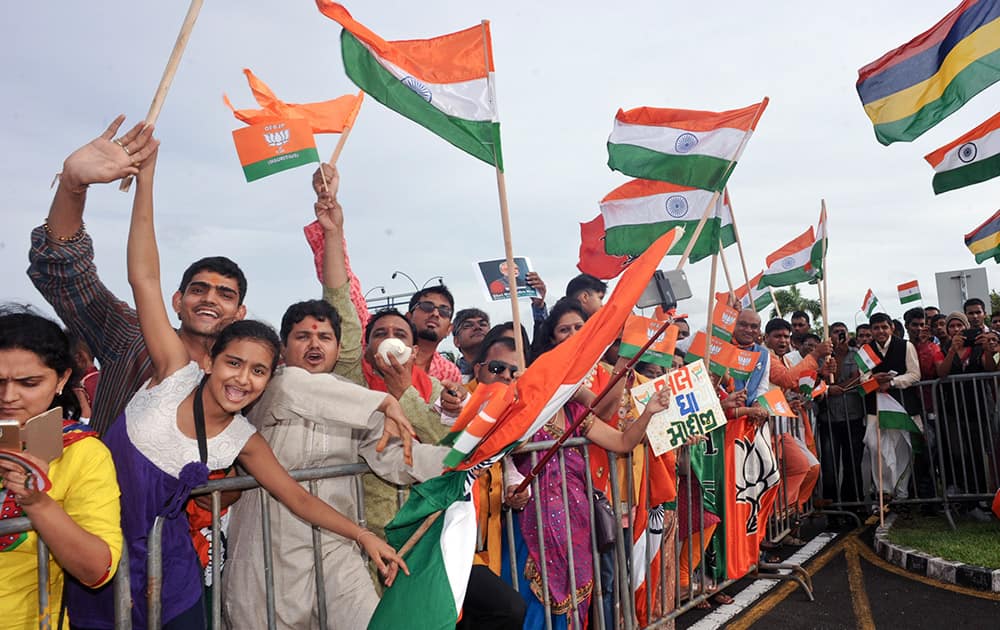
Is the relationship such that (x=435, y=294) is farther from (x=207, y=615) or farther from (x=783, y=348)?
(x=783, y=348)

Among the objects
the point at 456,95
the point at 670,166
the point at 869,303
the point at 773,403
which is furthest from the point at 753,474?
the point at 869,303

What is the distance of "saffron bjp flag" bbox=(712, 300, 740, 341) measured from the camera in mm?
5762

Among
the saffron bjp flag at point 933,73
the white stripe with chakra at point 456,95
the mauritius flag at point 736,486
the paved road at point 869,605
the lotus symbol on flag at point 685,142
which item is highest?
the saffron bjp flag at point 933,73

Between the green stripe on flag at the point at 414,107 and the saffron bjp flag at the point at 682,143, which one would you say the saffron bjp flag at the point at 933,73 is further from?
the green stripe on flag at the point at 414,107

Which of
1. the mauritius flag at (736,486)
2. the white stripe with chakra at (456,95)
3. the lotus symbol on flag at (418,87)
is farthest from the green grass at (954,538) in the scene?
the lotus symbol on flag at (418,87)

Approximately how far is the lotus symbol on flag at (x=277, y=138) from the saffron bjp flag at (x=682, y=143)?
135 inches

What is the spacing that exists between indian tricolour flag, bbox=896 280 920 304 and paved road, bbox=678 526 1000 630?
7782 mm

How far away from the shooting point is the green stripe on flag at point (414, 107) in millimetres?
4188

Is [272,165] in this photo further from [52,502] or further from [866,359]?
[866,359]

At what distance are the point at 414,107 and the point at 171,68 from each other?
5.38 ft

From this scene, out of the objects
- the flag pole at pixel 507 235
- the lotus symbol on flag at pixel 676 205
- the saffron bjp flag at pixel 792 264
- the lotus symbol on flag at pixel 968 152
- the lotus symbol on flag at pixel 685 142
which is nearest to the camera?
the flag pole at pixel 507 235

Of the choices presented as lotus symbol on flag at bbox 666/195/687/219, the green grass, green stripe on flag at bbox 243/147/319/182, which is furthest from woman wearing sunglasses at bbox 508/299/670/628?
the green grass

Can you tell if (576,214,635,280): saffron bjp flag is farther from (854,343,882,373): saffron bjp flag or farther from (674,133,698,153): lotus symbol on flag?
(674,133,698,153): lotus symbol on flag

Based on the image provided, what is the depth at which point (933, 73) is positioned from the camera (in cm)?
678
